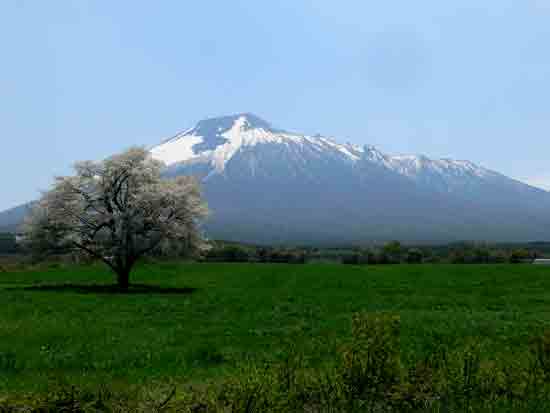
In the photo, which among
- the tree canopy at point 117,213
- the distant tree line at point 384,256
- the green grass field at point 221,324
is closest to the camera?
the green grass field at point 221,324

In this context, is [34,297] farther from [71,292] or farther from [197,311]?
[197,311]

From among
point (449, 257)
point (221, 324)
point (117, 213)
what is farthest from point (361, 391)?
point (449, 257)

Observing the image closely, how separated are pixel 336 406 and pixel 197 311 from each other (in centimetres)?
2011

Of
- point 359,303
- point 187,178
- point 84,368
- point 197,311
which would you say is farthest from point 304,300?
point 84,368

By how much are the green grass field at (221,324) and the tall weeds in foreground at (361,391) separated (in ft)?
6.40

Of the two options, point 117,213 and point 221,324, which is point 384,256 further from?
point 221,324

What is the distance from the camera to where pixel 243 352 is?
1692cm

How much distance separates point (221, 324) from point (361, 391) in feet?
46.6

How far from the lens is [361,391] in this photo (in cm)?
1045

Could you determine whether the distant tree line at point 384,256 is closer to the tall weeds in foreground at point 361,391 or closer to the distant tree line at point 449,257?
the distant tree line at point 449,257

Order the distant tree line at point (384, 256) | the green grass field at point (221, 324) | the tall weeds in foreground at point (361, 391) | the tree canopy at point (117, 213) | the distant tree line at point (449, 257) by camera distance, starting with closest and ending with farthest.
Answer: the tall weeds in foreground at point (361, 391)
the green grass field at point (221, 324)
the tree canopy at point (117, 213)
the distant tree line at point (449, 257)
the distant tree line at point (384, 256)

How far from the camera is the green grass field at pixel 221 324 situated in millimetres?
15070

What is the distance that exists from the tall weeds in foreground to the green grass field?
6.40ft

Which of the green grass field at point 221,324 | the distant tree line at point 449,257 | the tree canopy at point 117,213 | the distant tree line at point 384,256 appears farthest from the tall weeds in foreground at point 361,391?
the distant tree line at point 449,257
